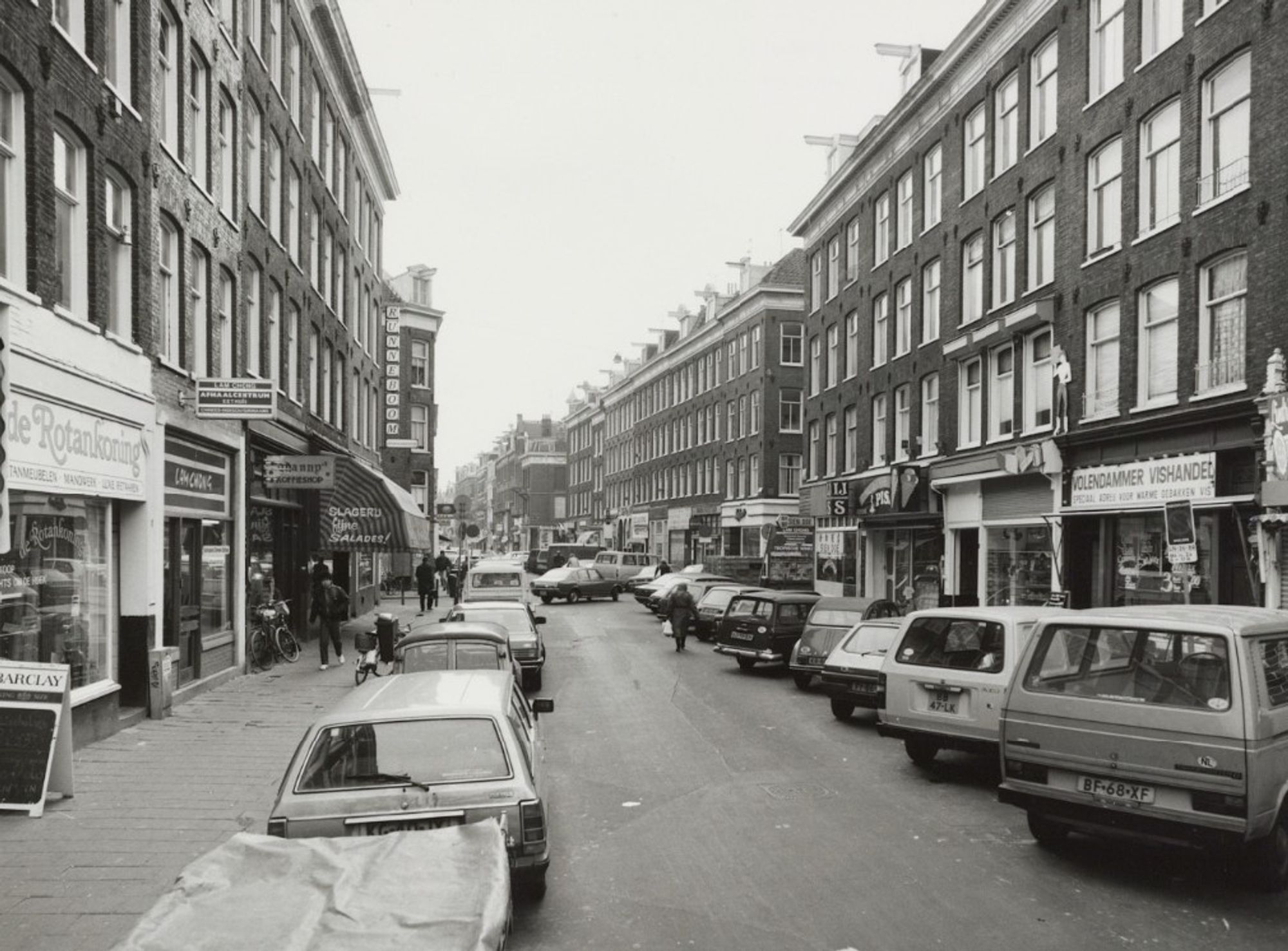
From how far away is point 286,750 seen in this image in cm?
1135

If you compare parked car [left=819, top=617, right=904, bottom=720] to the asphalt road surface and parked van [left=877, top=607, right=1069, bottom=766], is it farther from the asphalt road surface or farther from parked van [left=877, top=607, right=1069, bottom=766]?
parked van [left=877, top=607, right=1069, bottom=766]

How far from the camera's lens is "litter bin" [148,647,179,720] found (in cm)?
1286

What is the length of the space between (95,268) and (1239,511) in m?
16.1

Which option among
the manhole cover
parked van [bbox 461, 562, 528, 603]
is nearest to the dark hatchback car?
the manhole cover

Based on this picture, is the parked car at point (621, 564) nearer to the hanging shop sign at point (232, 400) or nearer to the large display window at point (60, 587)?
the hanging shop sign at point (232, 400)

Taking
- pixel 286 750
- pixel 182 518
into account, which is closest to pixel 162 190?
pixel 182 518

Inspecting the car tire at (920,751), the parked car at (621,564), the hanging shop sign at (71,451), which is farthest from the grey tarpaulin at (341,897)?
the parked car at (621,564)

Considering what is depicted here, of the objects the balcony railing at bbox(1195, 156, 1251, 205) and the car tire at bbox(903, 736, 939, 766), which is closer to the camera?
the car tire at bbox(903, 736, 939, 766)

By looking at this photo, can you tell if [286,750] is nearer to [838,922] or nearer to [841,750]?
[841,750]

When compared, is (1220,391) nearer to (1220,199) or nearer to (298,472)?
(1220,199)

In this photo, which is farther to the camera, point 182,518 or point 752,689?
point 752,689

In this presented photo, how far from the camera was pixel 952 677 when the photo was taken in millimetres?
10227

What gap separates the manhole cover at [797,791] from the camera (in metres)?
9.25

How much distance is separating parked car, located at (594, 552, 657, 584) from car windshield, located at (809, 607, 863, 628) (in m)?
25.5
